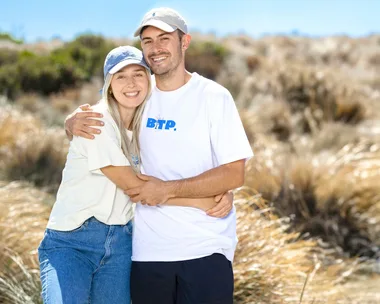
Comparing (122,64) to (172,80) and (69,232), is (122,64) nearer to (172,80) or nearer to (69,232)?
(172,80)

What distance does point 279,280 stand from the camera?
5117 millimetres

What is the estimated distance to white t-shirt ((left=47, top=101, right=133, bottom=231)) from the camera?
3.69 metres

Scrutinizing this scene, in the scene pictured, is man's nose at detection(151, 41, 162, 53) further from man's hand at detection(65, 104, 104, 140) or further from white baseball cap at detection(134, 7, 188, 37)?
man's hand at detection(65, 104, 104, 140)

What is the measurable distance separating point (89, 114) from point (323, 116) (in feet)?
35.1

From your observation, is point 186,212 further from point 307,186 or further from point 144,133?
point 307,186

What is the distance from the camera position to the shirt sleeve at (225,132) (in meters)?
3.73

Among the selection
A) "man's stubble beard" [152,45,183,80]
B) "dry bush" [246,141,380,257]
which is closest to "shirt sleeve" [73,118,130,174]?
"man's stubble beard" [152,45,183,80]

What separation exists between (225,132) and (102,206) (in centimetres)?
81

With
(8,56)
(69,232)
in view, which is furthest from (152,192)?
(8,56)

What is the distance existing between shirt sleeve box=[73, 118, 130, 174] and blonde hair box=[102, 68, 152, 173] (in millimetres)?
92

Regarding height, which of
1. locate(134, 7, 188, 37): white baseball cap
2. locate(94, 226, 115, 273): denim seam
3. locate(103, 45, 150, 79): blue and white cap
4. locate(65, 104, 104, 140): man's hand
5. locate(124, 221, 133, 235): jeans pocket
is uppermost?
locate(134, 7, 188, 37): white baseball cap

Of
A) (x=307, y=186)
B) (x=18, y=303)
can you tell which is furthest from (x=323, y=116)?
(x=18, y=303)

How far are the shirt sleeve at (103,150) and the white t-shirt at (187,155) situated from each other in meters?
0.24

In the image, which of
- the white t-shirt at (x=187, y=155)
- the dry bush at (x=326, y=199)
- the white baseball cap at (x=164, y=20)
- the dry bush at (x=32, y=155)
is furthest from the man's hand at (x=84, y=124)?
the dry bush at (x=32, y=155)
